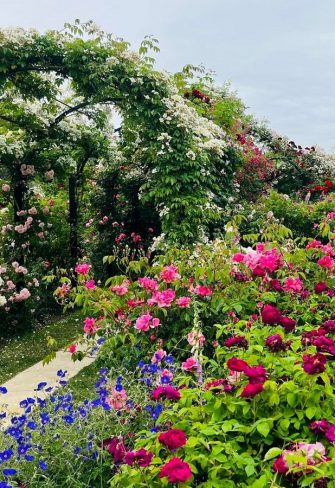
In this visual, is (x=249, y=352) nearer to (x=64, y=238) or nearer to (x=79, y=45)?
(x=79, y=45)

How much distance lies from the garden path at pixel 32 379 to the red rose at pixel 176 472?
316cm

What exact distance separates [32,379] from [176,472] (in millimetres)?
4101

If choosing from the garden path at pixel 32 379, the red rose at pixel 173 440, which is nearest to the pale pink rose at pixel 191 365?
the red rose at pixel 173 440

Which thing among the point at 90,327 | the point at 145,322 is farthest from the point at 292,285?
the point at 90,327

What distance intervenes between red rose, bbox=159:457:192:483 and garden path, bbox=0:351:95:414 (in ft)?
10.4

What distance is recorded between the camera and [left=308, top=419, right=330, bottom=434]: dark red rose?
5.69 feet

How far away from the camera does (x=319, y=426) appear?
1.74 metres

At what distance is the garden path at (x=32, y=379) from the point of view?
4785mm

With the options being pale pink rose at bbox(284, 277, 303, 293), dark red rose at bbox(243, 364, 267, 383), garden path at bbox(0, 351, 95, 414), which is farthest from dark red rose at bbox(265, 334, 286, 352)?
→ garden path at bbox(0, 351, 95, 414)

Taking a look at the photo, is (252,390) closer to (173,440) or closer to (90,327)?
(173,440)

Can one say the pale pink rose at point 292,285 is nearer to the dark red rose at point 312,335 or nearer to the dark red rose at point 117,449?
the dark red rose at point 312,335

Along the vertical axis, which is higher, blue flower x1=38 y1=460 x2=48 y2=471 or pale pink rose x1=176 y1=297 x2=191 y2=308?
pale pink rose x1=176 y1=297 x2=191 y2=308

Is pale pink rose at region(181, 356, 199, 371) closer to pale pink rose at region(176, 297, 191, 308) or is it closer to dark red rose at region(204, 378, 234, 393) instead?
dark red rose at region(204, 378, 234, 393)

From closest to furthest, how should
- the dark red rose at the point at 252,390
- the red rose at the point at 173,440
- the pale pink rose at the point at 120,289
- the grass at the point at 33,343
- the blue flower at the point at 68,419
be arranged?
the red rose at the point at 173,440
the dark red rose at the point at 252,390
the blue flower at the point at 68,419
the pale pink rose at the point at 120,289
the grass at the point at 33,343
